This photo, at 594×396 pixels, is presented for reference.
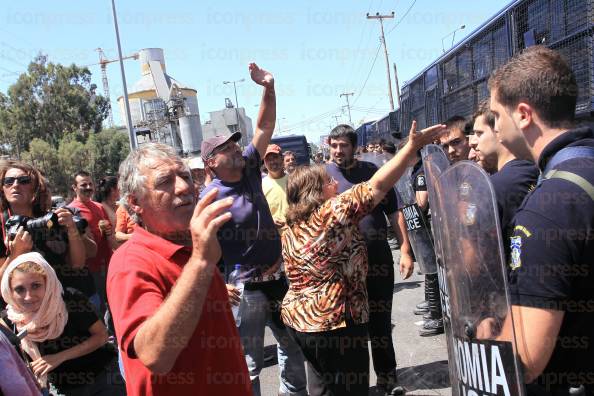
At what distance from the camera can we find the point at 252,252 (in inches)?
138

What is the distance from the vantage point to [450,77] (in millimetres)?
6305

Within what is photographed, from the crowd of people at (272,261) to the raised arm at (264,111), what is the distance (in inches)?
0.4

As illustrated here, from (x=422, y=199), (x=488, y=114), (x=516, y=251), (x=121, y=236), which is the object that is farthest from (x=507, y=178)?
(x=121, y=236)

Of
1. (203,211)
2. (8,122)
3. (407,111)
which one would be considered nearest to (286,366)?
(203,211)

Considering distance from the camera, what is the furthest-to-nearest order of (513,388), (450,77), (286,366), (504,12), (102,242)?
(450,77), (102,242), (504,12), (286,366), (513,388)

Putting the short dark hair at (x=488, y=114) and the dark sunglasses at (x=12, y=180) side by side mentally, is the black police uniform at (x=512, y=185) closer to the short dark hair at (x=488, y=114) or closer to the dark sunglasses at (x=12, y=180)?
the short dark hair at (x=488, y=114)

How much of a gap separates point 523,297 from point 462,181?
1.39ft

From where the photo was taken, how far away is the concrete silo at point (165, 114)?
38469 mm

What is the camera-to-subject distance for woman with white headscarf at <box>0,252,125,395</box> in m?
2.81

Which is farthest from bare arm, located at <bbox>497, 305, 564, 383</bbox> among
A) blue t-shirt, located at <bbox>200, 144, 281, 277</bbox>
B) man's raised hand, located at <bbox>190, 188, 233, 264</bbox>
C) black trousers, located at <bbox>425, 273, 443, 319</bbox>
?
black trousers, located at <bbox>425, 273, 443, 319</bbox>

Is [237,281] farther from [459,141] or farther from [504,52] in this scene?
[504,52]

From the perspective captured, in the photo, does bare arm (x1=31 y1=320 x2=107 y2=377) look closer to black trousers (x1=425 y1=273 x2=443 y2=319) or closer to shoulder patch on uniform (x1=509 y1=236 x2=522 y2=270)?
shoulder patch on uniform (x1=509 y1=236 x2=522 y2=270)

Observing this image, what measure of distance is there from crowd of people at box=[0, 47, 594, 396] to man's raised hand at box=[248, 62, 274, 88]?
11mm

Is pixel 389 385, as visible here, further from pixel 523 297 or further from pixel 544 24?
pixel 544 24
